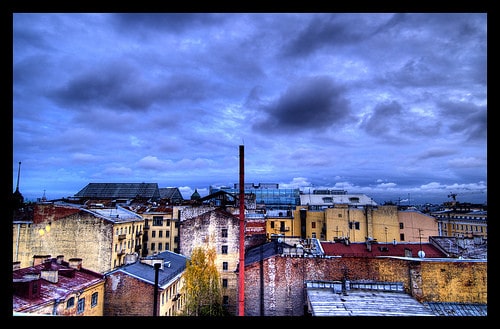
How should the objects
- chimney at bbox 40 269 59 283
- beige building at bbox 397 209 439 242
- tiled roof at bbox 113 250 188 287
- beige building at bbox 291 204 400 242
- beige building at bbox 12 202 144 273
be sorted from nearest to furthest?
chimney at bbox 40 269 59 283
tiled roof at bbox 113 250 188 287
beige building at bbox 12 202 144 273
beige building at bbox 397 209 439 242
beige building at bbox 291 204 400 242

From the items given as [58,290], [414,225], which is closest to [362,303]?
[58,290]

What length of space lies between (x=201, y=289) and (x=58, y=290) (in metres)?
7.59

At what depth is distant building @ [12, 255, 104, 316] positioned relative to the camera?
8914 mm

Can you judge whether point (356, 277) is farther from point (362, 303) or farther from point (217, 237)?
point (217, 237)

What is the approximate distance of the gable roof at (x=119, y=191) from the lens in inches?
2090

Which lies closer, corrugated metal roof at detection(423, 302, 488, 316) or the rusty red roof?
corrugated metal roof at detection(423, 302, 488, 316)

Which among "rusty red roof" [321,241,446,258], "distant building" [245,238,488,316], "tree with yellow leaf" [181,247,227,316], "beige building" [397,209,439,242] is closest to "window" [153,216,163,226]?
"tree with yellow leaf" [181,247,227,316]

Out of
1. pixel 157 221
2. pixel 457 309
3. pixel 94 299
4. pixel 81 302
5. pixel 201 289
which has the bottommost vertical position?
pixel 201 289

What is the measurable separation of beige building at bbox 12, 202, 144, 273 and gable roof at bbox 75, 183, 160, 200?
34774 millimetres

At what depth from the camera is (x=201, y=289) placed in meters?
16.4

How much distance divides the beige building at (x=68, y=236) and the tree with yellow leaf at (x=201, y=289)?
175 inches

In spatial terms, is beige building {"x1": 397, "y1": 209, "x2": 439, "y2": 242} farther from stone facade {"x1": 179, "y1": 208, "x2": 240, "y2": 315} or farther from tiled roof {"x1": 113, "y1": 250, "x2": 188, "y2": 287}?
tiled roof {"x1": 113, "y1": 250, "x2": 188, "y2": 287}
